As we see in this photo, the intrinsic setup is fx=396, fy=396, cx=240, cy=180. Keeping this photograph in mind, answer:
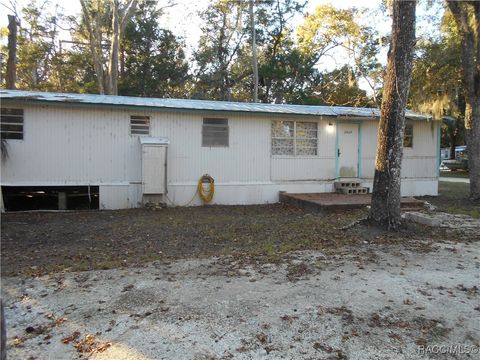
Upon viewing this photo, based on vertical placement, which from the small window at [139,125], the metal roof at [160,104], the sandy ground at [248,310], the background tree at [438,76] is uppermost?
the background tree at [438,76]

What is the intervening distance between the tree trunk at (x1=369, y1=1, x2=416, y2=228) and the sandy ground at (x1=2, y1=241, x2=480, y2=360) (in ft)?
6.45

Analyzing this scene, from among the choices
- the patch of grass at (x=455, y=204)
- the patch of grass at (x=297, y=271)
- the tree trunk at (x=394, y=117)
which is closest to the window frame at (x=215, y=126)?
the tree trunk at (x=394, y=117)

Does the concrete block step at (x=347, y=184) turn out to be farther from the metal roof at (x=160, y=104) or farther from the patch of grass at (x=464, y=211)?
the patch of grass at (x=464, y=211)

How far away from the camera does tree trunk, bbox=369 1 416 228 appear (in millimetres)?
6816

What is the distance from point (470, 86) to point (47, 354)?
12.6m

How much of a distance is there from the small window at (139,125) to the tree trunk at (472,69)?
9247 mm

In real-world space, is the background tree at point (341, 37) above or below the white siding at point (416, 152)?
above

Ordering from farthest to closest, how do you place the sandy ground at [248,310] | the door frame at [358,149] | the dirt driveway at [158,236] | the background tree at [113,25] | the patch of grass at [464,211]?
the background tree at [113,25] → the door frame at [358,149] → the patch of grass at [464,211] → the dirt driveway at [158,236] → the sandy ground at [248,310]

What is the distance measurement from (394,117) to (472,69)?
6351mm

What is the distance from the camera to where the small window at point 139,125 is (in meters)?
10.4

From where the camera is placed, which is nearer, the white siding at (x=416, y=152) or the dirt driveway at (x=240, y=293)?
the dirt driveway at (x=240, y=293)

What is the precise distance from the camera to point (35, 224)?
26.4ft

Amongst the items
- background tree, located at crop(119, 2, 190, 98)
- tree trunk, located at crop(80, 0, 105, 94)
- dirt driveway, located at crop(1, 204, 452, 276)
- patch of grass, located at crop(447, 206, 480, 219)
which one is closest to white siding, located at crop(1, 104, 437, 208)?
dirt driveway, located at crop(1, 204, 452, 276)

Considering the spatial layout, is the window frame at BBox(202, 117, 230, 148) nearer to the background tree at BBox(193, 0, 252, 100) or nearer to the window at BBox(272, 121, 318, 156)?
the window at BBox(272, 121, 318, 156)
